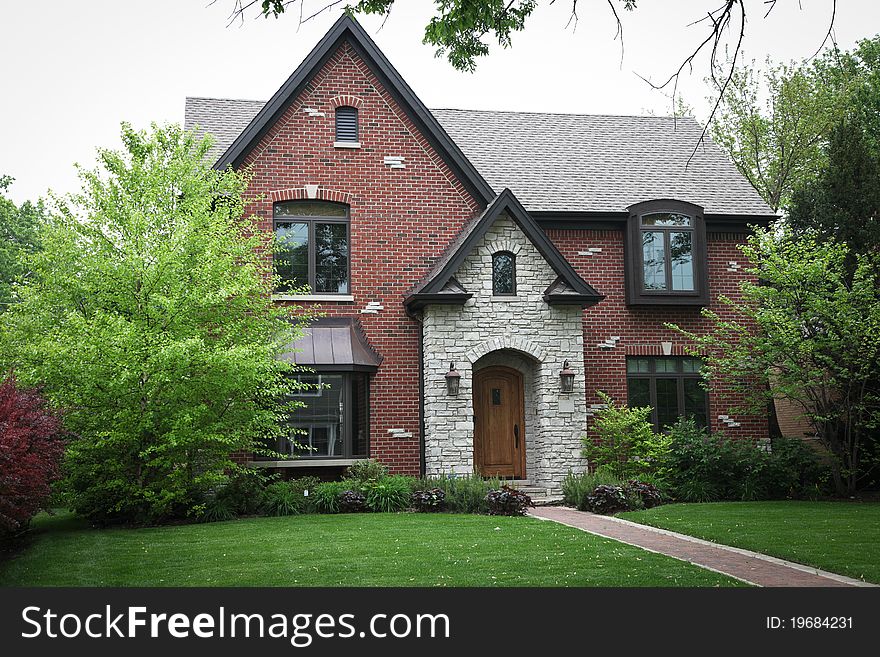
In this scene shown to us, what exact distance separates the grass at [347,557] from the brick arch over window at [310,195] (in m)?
7.14

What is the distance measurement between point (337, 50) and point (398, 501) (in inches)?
374

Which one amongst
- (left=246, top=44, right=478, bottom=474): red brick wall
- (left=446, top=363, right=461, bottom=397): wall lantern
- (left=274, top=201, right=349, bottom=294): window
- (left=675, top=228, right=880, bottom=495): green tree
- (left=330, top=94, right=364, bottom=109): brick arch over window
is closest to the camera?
(left=675, top=228, right=880, bottom=495): green tree

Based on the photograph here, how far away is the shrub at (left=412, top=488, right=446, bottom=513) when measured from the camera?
1420 centimetres

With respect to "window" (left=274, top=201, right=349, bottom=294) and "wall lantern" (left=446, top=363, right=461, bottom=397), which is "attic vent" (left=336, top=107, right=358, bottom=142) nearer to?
"window" (left=274, top=201, right=349, bottom=294)

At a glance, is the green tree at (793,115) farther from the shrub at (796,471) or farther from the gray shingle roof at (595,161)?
the shrub at (796,471)

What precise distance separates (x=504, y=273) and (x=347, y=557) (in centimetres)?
887

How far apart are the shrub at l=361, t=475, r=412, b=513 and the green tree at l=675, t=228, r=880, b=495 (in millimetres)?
6812

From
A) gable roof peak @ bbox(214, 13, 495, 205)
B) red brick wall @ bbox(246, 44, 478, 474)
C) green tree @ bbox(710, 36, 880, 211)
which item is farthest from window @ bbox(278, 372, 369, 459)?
green tree @ bbox(710, 36, 880, 211)

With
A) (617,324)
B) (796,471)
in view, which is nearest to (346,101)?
(617,324)

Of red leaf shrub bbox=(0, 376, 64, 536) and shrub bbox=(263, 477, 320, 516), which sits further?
shrub bbox=(263, 477, 320, 516)

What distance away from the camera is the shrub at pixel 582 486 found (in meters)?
15.0

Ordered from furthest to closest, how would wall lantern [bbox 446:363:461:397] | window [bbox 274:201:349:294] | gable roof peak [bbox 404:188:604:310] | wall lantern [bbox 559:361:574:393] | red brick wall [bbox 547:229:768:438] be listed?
red brick wall [bbox 547:229:768:438] < window [bbox 274:201:349:294] < wall lantern [bbox 559:361:574:393] < gable roof peak [bbox 404:188:604:310] < wall lantern [bbox 446:363:461:397]

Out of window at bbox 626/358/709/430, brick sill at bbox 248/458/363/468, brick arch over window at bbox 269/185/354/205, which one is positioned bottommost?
brick sill at bbox 248/458/363/468
